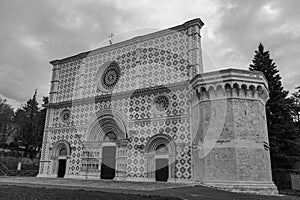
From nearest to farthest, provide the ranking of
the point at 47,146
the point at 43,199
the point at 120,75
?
the point at 43,199 < the point at 120,75 < the point at 47,146

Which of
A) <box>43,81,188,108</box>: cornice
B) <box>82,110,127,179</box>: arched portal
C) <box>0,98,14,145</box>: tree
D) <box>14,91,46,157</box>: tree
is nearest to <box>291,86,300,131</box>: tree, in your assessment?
<box>43,81,188,108</box>: cornice

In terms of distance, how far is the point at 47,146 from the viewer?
827 inches

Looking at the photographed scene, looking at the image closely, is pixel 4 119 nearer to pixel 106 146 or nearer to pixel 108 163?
pixel 106 146

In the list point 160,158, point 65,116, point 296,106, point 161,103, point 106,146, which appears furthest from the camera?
point 296,106

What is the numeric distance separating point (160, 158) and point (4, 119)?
31.0 metres

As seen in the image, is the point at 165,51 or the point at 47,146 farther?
the point at 47,146

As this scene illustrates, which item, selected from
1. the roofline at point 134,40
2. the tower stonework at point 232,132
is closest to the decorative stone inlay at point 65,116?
the roofline at point 134,40

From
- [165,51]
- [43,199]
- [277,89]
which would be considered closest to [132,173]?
[165,51]

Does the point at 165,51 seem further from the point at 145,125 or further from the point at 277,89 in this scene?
the point at 277,89

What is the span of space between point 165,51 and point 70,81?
363 inches

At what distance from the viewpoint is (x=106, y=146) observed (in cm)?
1845

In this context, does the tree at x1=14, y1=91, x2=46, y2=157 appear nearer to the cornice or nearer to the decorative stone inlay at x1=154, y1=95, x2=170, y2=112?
the cornice

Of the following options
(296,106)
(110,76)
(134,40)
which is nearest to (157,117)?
(110,76)

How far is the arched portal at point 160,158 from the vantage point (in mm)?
15319
